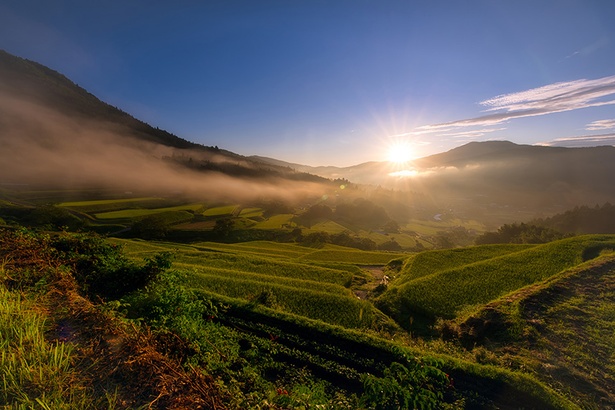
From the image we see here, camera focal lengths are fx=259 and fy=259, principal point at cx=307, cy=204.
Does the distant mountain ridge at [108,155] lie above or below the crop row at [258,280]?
above

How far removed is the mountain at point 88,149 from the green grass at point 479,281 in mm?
97634

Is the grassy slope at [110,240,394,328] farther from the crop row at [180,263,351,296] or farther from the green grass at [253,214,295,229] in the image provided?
the green grass at [253,214,295,229]

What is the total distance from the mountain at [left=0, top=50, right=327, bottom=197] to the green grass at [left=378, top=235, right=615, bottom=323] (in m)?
97.6

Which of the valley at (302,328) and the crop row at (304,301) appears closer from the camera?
the valley at (302,328)

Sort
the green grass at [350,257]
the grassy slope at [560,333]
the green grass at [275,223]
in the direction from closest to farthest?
the grassy slope at [560,333] → the green grass at [350,257] → the green grass at [275,223]

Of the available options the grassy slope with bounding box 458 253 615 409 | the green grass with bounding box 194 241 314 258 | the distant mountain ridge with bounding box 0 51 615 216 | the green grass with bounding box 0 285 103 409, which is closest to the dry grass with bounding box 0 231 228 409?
the green grass with bounding box 0 285 103 409

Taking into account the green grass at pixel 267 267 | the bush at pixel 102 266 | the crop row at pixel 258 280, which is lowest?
the green grass at pixel 267 267

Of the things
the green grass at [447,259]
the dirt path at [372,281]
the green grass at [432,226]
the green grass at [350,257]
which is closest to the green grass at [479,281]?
the dirt path at [372,281]

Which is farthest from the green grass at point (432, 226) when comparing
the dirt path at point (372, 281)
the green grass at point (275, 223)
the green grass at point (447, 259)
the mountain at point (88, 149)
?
the dirt path at point (372, 281)

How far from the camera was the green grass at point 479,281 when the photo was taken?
1573 cm

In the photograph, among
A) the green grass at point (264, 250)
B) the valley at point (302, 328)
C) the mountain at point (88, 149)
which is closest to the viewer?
the valley at point (302, 328)

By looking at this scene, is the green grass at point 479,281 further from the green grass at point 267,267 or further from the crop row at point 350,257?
the crop row at point 350,257

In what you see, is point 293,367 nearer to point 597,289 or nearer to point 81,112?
point 597,289

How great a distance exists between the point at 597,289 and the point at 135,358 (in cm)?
2157
